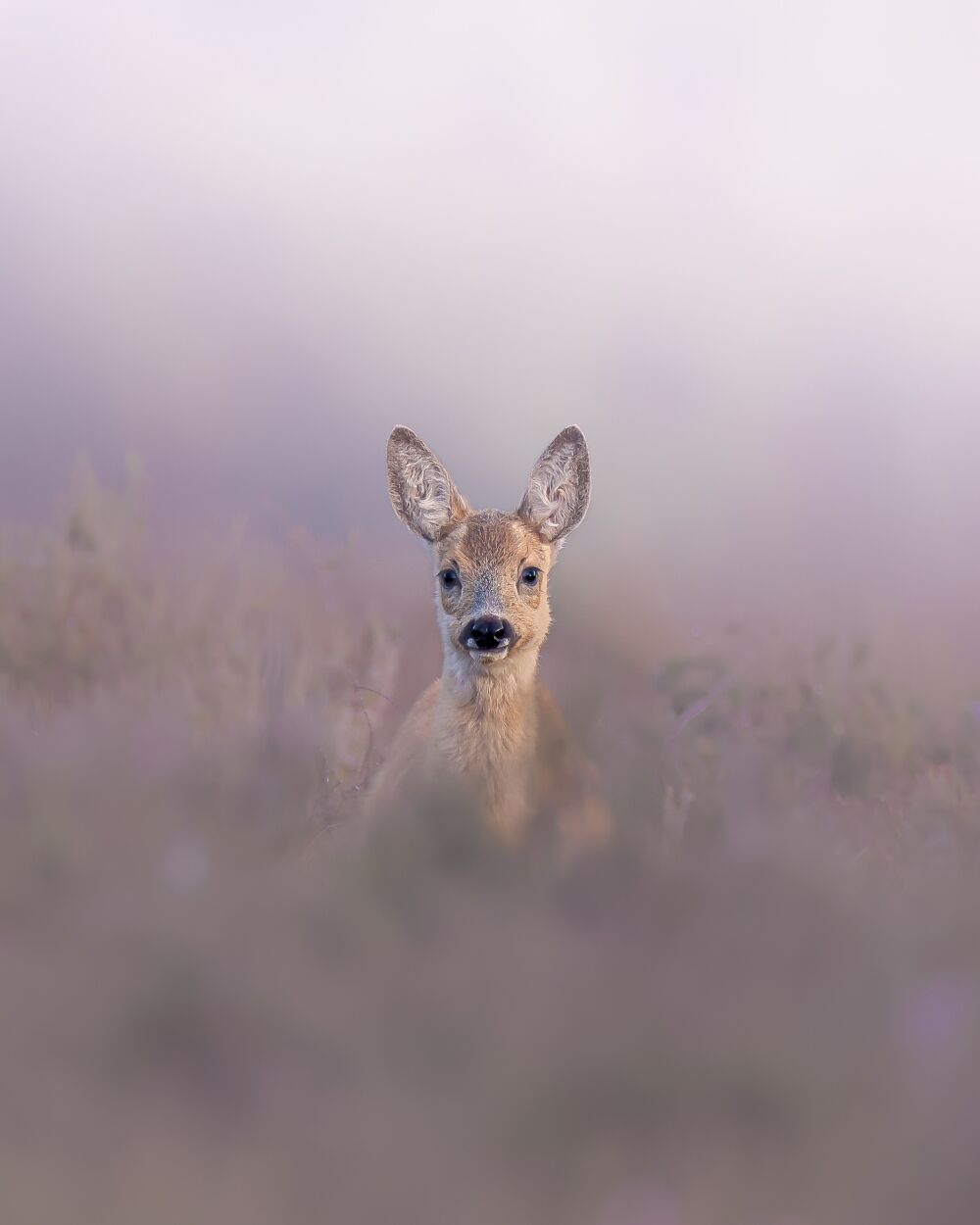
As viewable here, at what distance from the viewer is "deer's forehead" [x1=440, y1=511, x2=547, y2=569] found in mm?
5836

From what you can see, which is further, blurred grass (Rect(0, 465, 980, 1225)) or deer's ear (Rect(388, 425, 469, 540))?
deer's ear (Rect(388, 425, 469, 540))

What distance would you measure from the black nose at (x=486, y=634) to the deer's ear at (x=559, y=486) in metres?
0.86

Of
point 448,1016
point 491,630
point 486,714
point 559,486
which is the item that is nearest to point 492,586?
point 491,630

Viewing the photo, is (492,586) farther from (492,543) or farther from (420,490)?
(420,490)

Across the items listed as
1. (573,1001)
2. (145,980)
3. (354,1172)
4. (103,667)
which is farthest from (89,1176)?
(103,667)

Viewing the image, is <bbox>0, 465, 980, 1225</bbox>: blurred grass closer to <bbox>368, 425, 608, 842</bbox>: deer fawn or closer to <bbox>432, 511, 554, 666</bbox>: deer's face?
<bbox>368, 425, 608, 842</bbox>: deer fawn

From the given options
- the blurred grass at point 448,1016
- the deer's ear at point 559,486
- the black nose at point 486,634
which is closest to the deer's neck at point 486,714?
the black nose at point 486,634

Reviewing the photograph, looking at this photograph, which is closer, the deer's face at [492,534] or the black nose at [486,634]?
the black nose at [486,634]

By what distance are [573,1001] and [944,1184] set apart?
0.53 meters

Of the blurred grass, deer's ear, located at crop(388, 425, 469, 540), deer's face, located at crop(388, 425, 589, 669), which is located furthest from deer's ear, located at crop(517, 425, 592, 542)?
the blurred grass

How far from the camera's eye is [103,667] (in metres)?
5.82

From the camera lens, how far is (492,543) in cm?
588

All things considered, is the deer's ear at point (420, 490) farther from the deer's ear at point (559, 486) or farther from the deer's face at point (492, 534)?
the deer's ear at point (559, 486)

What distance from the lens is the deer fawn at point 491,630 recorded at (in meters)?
5.06
